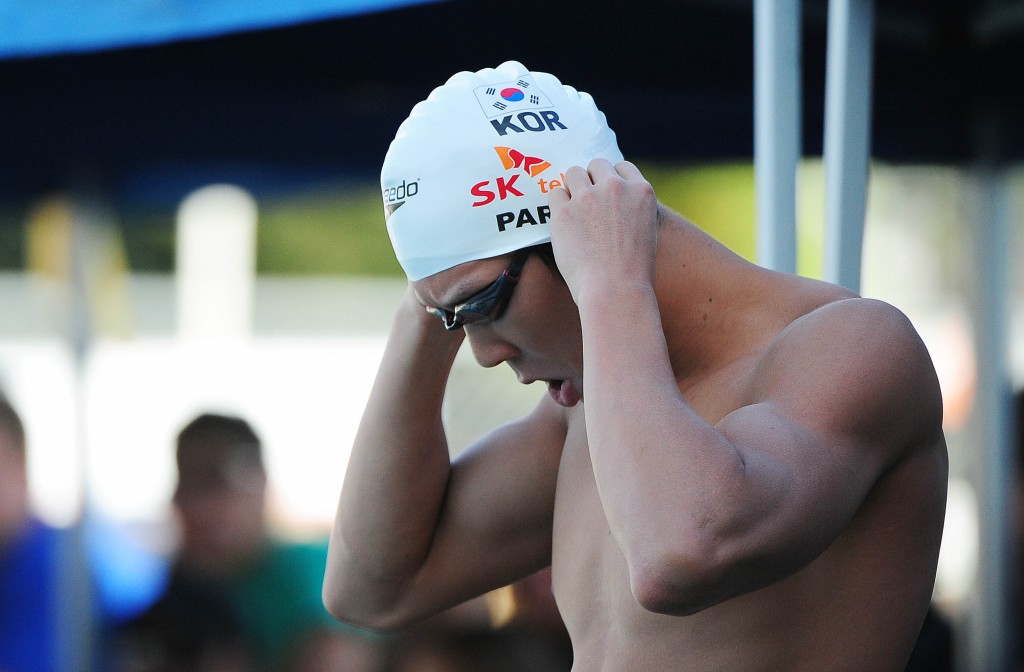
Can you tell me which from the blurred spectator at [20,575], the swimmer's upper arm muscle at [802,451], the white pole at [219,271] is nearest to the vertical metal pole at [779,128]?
the swimmer's upper arm muscle at [802,451]

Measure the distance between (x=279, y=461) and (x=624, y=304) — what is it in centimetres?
924

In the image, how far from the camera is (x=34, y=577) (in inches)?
191

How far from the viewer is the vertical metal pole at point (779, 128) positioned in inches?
94.3

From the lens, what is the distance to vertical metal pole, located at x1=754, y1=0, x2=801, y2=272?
240 centimetres

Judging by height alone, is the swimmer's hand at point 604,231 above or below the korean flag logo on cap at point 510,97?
below

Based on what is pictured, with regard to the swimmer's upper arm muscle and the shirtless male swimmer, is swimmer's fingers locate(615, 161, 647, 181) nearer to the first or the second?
the shirtless male swimmer

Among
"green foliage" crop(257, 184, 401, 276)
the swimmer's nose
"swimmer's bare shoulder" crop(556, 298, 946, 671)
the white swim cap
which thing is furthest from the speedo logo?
"green foliage" crop(257, 184, 401, 276)

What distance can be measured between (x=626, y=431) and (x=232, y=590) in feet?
12.8

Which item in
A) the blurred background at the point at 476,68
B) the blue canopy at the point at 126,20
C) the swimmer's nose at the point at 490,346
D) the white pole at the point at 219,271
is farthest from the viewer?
the white pole at the point at 219,271

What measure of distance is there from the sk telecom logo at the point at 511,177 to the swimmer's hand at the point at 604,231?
12 centimetres

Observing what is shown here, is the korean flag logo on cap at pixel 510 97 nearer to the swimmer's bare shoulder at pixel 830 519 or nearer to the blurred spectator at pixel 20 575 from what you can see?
the swimmer's bare shoulder at pixel 830 519

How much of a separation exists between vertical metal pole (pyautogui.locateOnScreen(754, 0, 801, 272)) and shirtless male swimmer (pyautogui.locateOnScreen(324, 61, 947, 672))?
47cm

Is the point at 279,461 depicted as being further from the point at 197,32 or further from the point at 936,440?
the point at 936,440

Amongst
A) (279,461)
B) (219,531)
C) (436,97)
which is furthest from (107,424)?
(436,97)
